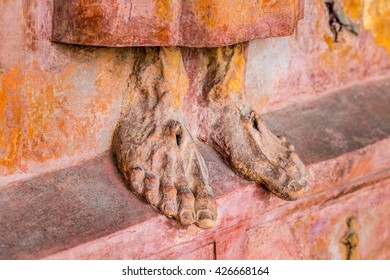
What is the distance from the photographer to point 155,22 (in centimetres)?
235

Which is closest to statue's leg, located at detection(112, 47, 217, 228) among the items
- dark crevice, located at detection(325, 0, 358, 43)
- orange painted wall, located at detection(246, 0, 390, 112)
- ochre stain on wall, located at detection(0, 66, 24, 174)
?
ochre stain on wall, located at detection(0, 66, 24, 174)

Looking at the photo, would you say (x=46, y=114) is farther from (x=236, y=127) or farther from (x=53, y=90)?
(x=236, y=127)

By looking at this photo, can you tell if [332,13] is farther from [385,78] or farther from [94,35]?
[94,35]

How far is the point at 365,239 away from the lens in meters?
3.19

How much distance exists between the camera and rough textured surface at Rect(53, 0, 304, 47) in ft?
7.61

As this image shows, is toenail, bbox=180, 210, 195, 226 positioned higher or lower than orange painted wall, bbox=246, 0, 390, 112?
lower

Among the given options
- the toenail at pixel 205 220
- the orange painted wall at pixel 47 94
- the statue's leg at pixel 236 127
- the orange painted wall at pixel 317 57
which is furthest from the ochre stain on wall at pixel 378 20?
the toenail at pixel 205 220

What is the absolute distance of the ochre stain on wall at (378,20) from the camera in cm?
325

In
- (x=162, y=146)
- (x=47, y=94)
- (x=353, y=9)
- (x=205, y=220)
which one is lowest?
(x=205, y=220)

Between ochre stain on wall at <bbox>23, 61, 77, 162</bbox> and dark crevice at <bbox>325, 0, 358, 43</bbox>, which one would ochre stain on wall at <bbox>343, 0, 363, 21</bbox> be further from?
ochre stain on wall at <bbox>23, 61, 77, 162</bbox>

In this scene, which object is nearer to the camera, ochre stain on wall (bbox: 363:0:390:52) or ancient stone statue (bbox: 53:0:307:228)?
ancient stone statue (bbox: 53:0:307:228)

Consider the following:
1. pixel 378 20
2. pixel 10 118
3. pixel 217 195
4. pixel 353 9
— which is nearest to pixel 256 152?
pixel 217 195

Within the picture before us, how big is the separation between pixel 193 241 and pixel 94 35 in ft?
1.83

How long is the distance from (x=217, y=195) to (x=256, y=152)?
7.1 inches
